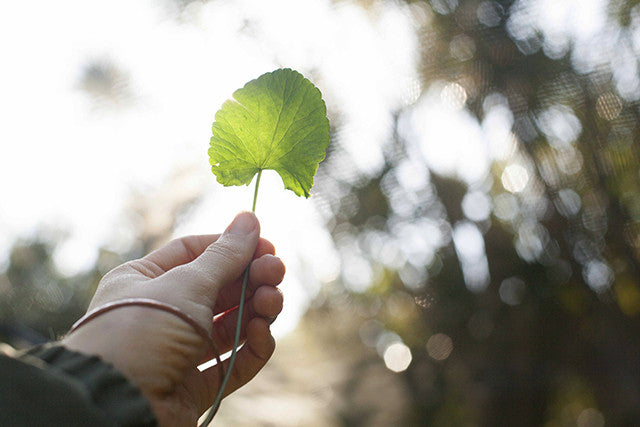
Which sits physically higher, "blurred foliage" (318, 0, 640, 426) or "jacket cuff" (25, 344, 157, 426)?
"jacket cuff" (25, 344, 157, 426)

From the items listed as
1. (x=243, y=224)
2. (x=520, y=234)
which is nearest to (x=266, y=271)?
(x=243, y=224)

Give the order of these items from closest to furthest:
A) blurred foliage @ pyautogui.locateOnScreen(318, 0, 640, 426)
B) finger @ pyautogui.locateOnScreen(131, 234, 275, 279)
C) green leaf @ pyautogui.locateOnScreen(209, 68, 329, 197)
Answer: green leaf @ pyautogui.locateOnScreen(209, 68, 329, 197)
finger @ pyautogui.locateOnScreen(131, 234, 275, 279)
blurred foliage @ pyautogui.locateOnScreen(318, 0, 640, 426)

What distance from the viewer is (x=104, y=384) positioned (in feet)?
0.88

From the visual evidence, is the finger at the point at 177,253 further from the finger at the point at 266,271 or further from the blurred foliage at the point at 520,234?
the blurred foliage at the point at 520,234

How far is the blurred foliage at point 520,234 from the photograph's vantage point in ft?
5.33

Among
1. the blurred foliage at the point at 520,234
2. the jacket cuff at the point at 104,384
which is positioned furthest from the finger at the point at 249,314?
the blurred foliage at the point at 520,234

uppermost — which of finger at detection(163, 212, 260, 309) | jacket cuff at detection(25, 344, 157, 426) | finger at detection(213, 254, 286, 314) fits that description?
jacket cuff at detection(25, 344, 157, 426)

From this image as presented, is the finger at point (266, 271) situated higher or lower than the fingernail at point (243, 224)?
lower

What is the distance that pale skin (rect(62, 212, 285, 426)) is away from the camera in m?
0.32

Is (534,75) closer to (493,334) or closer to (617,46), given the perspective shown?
(617,46)

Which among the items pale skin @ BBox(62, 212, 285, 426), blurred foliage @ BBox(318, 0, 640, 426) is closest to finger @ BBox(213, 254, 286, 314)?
pale skin @ BBox(62, 212, 285, 426)

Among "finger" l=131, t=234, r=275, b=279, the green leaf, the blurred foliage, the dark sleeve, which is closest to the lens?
the dark sleeve

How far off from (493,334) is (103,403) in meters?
2.06

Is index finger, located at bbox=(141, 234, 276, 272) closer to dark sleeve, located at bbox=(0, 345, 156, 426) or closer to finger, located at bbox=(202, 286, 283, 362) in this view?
finger, located at bbox=(202, 286, 283, 362)
